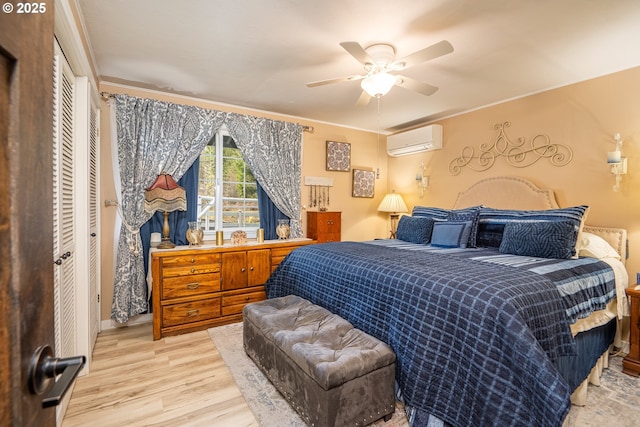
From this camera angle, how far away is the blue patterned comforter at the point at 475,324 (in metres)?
1.34

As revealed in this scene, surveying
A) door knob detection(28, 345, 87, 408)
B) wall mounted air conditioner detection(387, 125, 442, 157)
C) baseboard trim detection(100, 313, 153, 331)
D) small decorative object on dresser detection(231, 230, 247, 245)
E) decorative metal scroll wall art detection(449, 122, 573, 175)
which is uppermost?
wall mounted air conditioner detection(387, 125, 442, 157)

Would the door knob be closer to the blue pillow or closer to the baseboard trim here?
the baseboard trim

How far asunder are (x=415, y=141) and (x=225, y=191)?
8.82ft

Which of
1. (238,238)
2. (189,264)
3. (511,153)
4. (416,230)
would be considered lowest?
(189,264)

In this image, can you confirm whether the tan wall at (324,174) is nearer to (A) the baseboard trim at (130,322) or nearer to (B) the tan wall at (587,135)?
(A) the baseboard trim at (130,322)

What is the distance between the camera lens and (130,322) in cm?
313

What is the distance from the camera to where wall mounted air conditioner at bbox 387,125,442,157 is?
13.5ft

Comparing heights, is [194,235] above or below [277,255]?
above

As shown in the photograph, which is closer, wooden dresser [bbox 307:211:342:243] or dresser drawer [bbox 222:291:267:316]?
dresser drawer [bbox 222:291:267:316]

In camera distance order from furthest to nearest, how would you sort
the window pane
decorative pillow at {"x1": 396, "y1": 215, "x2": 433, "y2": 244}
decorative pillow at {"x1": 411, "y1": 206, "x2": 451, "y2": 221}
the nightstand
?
1. the window pane
2. decorative pillow at {"x1": 411, "y1": 206, "x2": 451, "y2": 221}
3. decorative pillow at {"x1": 396, "y1": 215, "x2": 433, "y2": 244}
4. the nightstand

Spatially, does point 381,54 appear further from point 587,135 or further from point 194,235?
point 194,235

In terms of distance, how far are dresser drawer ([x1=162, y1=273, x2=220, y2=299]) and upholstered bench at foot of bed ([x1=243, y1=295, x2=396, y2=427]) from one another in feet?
3.82

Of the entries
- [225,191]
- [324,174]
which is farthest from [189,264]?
[324,174]

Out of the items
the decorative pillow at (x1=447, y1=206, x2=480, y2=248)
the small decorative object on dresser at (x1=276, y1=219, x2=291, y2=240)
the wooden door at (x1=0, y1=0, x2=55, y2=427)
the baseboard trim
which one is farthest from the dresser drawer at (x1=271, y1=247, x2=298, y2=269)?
the wooden door at (x1=0, y1=0, x2=55, y2=427)
